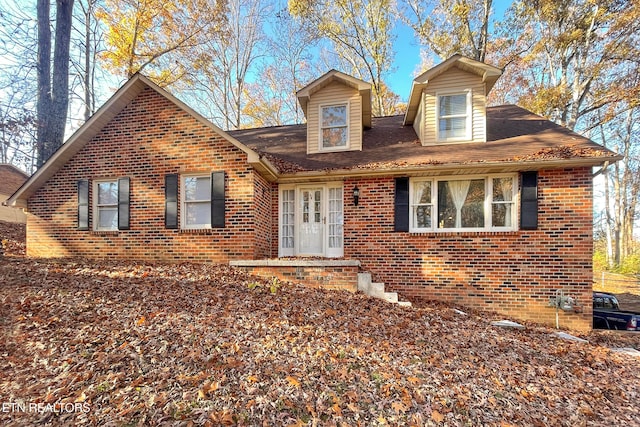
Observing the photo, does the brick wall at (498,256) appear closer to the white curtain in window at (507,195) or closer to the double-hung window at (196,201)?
the white curtain in window at (507,195)

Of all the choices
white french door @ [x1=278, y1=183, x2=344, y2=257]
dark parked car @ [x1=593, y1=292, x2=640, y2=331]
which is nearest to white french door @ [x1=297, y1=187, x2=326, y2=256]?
white french door @ [x1=278, y1=183, x2=344, y2=257]

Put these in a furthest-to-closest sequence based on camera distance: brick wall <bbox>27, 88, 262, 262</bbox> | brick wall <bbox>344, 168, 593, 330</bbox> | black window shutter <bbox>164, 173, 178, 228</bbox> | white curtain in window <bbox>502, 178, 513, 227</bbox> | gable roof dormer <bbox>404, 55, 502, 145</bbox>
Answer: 1. gable roof dormer <bbox>404, 55, 502, 145</bbox>
2. black window shutter <bbox>164, 173, 178, 228</bbox>
3. brick wall <bbox>27, 88, 262, 262</bbox>
4. white curtain in window <bbox>502, 178, 513, 227</bbox>
5. brick wall <bbox>344, 168, 593, 330</bbox>

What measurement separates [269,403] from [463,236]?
5.76m

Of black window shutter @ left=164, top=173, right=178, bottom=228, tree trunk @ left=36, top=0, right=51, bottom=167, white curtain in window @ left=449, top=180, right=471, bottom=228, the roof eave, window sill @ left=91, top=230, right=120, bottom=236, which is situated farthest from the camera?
tree trunk @ left=36, top=0, right=51, bottom=167

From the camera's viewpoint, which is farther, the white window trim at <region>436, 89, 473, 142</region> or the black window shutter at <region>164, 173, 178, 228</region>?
the white window trim at <region>436, 89, 473, 142</region>

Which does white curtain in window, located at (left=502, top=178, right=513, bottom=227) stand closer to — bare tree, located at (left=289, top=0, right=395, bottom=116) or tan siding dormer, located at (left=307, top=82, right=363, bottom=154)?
tan siding dormer, located at (left=307, top=82, right=363, bottom=154)

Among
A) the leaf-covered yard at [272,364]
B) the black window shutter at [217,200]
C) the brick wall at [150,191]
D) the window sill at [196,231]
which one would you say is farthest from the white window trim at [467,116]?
the window sill at [196,231]

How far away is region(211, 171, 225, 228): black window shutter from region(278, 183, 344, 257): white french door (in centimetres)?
161

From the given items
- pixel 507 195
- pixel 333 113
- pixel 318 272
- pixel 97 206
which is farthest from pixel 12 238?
pixel 507 195

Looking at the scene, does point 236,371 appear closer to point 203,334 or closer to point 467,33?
point 203,334

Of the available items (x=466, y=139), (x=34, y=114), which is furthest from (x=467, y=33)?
(x=34, y=114)

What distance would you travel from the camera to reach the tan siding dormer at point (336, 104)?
8594mm

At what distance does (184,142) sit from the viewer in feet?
25.2

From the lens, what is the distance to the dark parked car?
7179 millimetres
